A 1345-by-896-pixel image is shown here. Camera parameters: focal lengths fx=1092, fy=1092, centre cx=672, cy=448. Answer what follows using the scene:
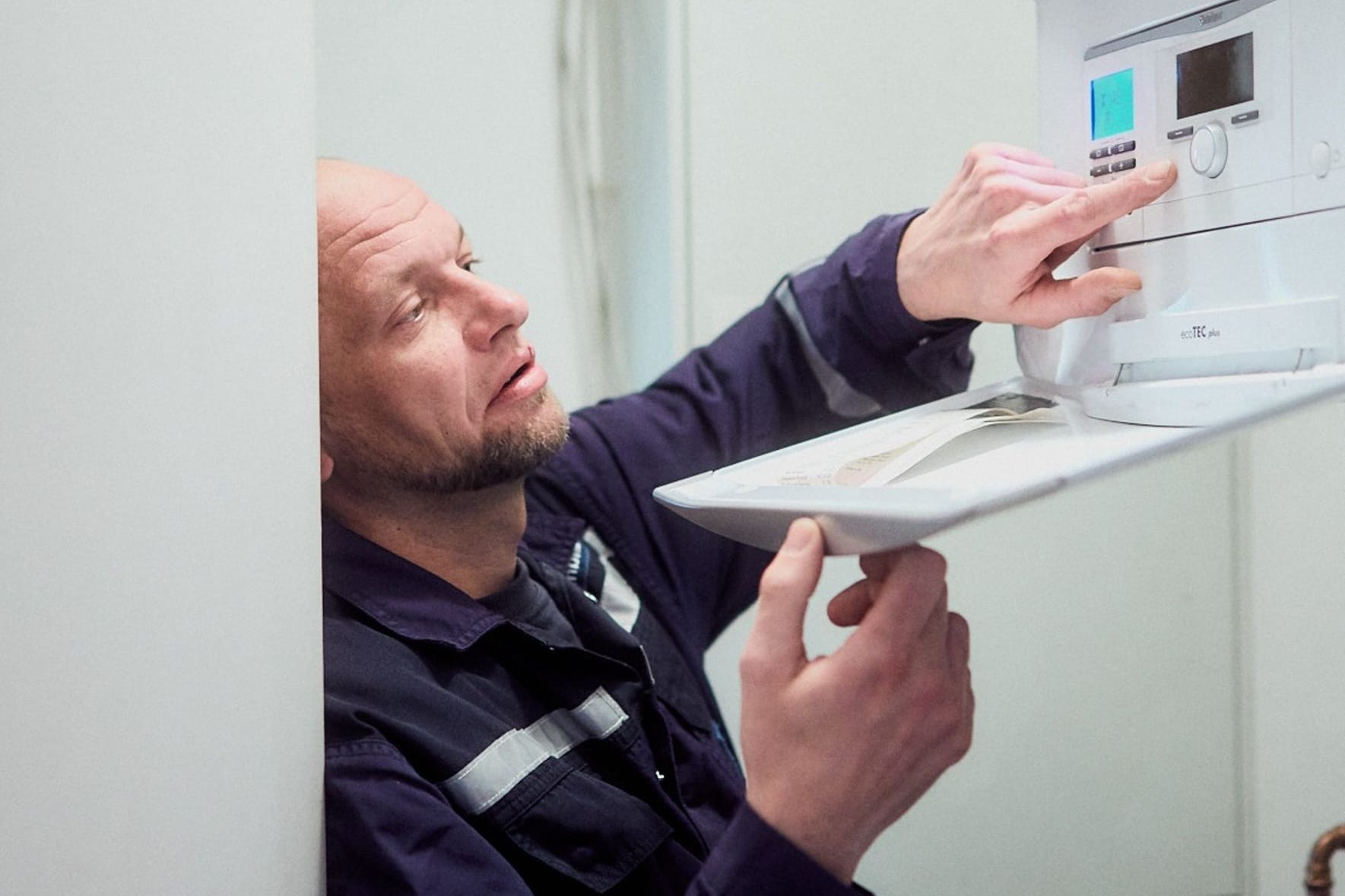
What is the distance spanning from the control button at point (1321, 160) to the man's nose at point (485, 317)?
1.85 feet

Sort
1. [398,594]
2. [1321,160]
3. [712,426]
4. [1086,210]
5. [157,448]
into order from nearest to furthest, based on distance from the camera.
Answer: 1. [157,448]
2. [1321,160]
3. [1086,210]
4. [398,594]
5. [712,426]

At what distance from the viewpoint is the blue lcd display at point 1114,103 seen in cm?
67

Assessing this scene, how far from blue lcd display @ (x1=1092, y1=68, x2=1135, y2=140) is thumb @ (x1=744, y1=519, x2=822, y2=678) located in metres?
0.35

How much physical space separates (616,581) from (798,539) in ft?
1.64

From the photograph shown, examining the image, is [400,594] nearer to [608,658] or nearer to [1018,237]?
[608,658]

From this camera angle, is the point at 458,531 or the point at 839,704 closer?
the point at 839,704

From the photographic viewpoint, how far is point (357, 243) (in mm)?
863

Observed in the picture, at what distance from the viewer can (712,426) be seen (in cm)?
104

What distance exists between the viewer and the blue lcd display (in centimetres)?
67

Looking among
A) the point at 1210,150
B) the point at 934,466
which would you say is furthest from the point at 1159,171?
the point at 934,466

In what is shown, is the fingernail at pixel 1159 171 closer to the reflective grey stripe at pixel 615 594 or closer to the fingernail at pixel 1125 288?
the fingernail at pixel 1125 288

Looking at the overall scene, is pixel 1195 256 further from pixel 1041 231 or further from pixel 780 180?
pixel 780 180

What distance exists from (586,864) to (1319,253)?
0.56 m

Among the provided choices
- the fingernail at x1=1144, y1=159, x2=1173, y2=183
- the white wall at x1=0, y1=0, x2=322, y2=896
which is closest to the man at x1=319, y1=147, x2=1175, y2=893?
the fingernail at x1=1144, y1=159, x2=1173, y2=183
